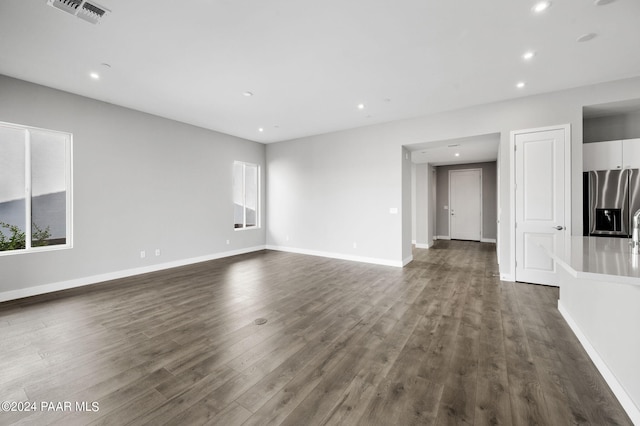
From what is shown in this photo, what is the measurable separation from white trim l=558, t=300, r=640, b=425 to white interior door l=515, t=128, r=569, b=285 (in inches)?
69.9

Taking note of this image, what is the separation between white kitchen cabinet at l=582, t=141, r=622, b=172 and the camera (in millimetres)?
3812

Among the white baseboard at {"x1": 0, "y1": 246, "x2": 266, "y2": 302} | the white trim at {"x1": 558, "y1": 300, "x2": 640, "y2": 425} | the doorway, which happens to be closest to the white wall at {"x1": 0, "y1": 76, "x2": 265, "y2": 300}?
the white baseboard at {"x1": 0, "y1": 246, "x2": 266, "y2": 302}

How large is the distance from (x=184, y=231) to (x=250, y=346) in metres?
4.18

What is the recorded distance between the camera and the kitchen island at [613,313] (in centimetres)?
135

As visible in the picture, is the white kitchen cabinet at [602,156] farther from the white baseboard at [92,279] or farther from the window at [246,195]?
the white baseboard at [92,279]

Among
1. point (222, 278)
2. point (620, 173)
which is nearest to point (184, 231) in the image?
point (222, 278)

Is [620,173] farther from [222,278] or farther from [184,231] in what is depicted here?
[184,231]

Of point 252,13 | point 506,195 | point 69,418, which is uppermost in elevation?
point 252,13

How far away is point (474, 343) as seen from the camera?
8.13 feet

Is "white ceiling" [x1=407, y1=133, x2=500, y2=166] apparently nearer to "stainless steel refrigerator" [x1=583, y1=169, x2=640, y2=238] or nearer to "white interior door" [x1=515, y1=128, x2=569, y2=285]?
"white interior door" [x1=515, y1=128, x2=569, y2=285]

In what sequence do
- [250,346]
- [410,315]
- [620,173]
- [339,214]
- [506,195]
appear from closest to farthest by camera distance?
1. [250,346]
2. [410,315]
3. [620,173]
4. [506,195]
5. [339,214]

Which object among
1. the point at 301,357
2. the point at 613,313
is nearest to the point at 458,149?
the point at 613,313

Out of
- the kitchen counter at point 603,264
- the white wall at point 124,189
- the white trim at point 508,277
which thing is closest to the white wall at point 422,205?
the white trim at point 508,277

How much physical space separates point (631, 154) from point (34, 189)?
8.83m
